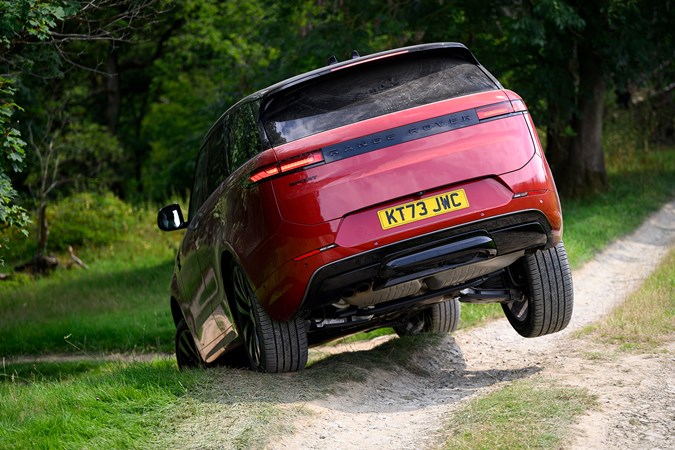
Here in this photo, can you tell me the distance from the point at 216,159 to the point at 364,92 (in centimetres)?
162

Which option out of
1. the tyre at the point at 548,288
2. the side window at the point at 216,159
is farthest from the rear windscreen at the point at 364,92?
the tyre at the point at 548,288

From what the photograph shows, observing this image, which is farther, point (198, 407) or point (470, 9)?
point (470, 9)

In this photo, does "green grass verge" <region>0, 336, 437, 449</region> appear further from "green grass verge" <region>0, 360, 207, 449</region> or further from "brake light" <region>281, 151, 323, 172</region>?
"brake light" <region>281, 151, 323, 172</region>

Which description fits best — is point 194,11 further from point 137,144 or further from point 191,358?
point 191,358

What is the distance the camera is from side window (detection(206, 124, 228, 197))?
710 cm

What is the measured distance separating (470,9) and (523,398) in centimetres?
1270

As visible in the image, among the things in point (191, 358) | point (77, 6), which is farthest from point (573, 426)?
point (77, 6)

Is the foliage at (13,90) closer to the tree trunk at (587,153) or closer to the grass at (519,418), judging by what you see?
the grass at (519,418)

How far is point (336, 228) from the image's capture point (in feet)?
18.9

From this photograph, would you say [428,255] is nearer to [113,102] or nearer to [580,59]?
[580,59]

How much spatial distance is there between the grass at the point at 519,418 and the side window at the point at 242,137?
2.06m

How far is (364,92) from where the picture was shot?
20.4 feet

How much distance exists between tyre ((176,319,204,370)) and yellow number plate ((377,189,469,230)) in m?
3.19

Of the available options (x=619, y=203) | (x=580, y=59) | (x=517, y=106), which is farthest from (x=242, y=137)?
(x=580, y=59)
